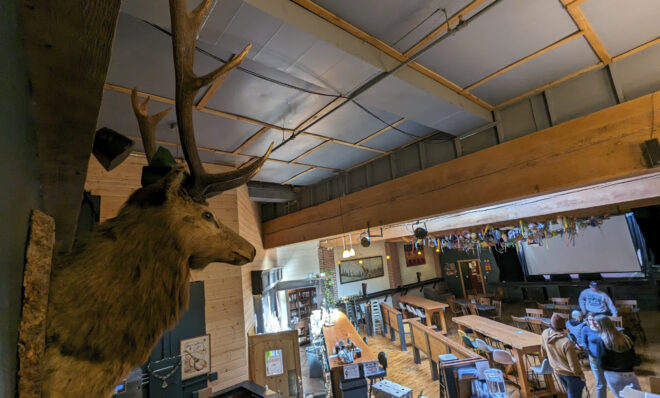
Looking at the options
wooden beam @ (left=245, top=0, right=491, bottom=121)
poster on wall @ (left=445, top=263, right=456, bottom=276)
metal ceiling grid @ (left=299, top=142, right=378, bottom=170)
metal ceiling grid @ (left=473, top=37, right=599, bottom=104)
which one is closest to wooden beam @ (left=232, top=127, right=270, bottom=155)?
metal ceiling grid @ (left=299, top=142, right=378, bottom=170)

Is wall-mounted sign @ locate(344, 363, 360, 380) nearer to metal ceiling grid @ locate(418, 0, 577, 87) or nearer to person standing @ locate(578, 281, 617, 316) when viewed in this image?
metal ceiling grid @ locate(418, 0, 577, 87)

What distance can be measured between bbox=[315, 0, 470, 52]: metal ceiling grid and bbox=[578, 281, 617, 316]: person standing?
6.68 metres

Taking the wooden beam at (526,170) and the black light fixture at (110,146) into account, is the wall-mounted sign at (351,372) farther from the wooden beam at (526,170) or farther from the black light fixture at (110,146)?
the black light fixture at (110,146)

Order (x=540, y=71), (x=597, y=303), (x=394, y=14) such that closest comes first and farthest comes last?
1. (x=394, y=14)
2. (x=540, y=71)
3. (x=597, y=303)

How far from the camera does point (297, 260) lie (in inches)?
397

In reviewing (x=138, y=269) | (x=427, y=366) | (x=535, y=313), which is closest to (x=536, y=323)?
(x=535, y=313)

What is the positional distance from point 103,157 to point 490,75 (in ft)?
10.8

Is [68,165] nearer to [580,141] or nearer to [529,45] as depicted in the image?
[529,45]

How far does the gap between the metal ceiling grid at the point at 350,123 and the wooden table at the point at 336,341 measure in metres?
3.84

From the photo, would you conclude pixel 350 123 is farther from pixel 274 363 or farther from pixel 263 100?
pixel 274 363

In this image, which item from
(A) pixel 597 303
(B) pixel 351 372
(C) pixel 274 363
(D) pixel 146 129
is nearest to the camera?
(D) pixel 146 129

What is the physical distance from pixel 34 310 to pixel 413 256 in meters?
15.5

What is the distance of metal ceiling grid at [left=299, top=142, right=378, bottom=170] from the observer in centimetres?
449

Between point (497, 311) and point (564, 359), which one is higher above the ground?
→ point (564, 359)
